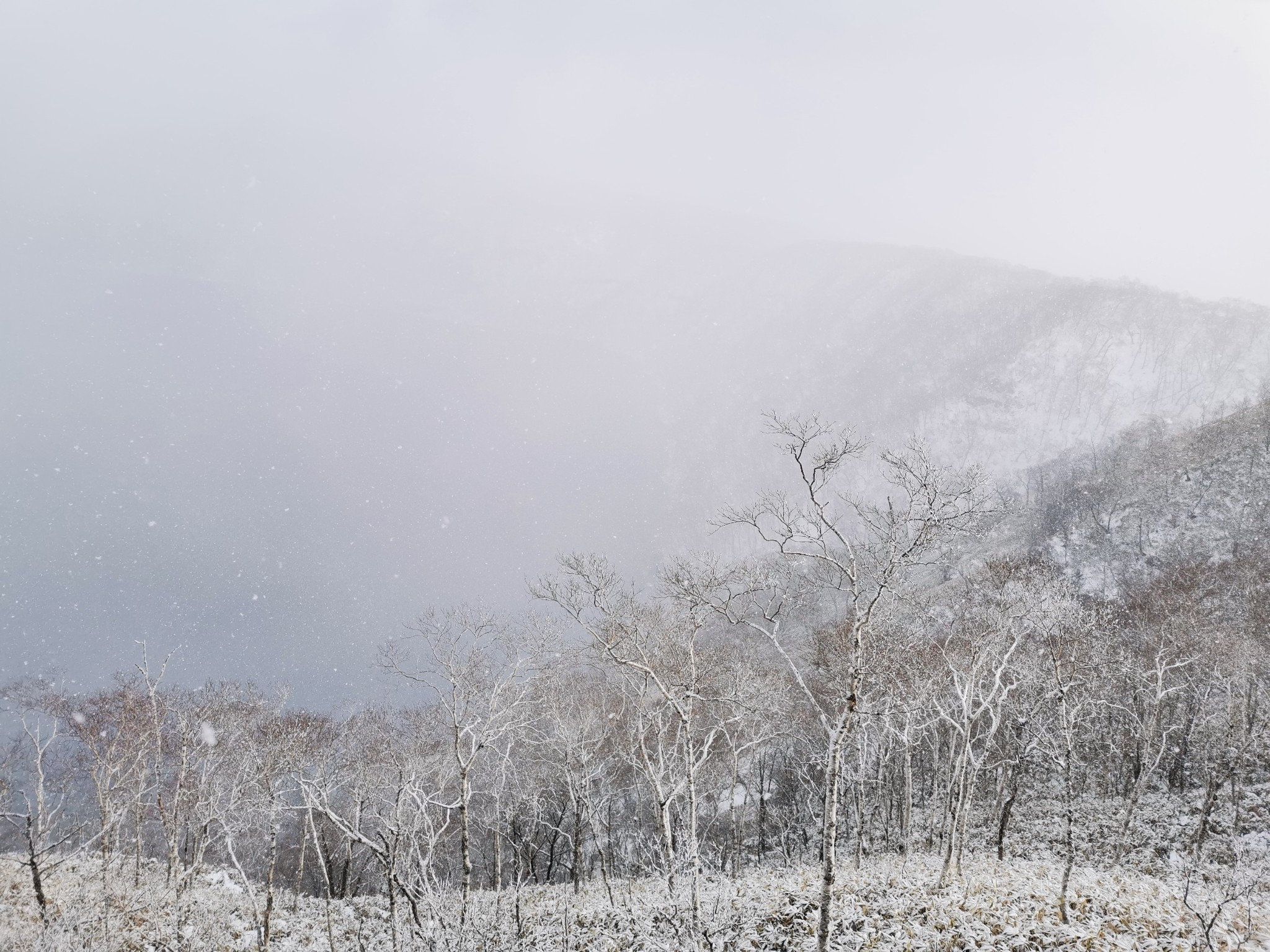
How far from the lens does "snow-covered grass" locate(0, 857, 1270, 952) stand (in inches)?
488

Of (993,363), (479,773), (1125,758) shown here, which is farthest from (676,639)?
(993,363)

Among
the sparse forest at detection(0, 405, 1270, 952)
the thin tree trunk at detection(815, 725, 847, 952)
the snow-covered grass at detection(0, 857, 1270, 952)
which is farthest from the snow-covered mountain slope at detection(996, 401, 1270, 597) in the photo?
the thin tree trunk at detection(815, 725, 847, 952)

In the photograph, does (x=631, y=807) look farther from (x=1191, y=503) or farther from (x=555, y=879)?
(x=1191, y=503)

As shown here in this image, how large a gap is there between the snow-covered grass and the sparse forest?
0.14m

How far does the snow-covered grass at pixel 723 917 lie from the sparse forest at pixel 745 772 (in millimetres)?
139

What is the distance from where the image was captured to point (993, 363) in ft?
407

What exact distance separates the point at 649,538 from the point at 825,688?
141 metres

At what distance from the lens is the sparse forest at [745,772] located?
13.6 meters

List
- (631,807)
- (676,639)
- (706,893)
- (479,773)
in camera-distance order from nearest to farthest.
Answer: (706,893) < (676,639) < (479,773) < (631,807)

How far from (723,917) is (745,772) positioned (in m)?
27.9

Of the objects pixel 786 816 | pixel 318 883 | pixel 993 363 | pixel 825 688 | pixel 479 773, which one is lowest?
pixel 318 883

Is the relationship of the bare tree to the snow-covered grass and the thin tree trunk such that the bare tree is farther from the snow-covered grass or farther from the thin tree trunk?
the snow-covered grass

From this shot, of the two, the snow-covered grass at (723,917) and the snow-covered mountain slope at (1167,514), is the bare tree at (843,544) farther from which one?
the snow-covered mountain slope at (1167,514)

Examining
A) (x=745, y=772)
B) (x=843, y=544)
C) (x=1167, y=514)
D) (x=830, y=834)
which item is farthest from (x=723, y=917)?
(x=1167, y=514)
